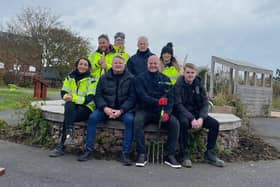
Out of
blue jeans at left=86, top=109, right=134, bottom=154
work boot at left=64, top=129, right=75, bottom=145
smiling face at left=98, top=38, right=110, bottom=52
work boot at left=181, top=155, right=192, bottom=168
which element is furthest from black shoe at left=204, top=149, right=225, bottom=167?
smiling face at left=98, top=38, right=110, bottom=52

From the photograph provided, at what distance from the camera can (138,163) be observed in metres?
4.89

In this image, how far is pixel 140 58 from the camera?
625cm

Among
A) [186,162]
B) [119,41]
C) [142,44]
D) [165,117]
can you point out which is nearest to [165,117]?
[165,117]

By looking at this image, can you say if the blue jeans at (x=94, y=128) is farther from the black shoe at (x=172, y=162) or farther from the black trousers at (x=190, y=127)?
the black trousers at (x=190, y=127)

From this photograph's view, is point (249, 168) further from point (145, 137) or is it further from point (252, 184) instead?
point (145, 137)

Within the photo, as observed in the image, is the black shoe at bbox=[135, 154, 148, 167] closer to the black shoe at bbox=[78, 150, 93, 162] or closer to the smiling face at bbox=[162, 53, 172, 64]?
the black shoe at bbox=[78, 150, 93, 162]

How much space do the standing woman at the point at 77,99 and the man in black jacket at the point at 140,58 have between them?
886mm

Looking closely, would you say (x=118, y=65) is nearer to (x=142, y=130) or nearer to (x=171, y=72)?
(x=142, y=130)

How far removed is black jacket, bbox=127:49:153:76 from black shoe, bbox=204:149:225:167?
1.82 metres

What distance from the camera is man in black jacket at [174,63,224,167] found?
5.20 meters

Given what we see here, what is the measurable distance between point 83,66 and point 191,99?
1.75 metres

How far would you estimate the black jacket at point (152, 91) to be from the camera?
5203mm

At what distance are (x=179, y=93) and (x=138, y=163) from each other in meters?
1.22

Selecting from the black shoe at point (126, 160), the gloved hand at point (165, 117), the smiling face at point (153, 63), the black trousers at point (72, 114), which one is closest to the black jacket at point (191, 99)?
the gloved hand at point (165, 117)
